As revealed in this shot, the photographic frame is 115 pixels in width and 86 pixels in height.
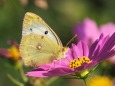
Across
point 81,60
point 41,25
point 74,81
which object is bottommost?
point 74,81

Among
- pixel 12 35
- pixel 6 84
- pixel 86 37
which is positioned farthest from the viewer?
pixel 12 35

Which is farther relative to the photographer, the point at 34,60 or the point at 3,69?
the point at 3,69

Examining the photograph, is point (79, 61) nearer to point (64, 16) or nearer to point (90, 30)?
point (90, 30)

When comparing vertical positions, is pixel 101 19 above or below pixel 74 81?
above

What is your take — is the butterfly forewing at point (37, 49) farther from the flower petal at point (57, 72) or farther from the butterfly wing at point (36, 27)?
the flower petal at point (57, 72)

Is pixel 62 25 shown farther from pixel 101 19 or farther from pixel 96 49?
pixel 96 49

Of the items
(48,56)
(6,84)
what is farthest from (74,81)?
(48,56)

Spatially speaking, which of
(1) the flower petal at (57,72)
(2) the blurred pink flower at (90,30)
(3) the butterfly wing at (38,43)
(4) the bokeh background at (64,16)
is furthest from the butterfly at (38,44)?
(4) the bokeh background at (64,16)

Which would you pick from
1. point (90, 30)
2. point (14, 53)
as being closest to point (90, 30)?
point (90, 30)
